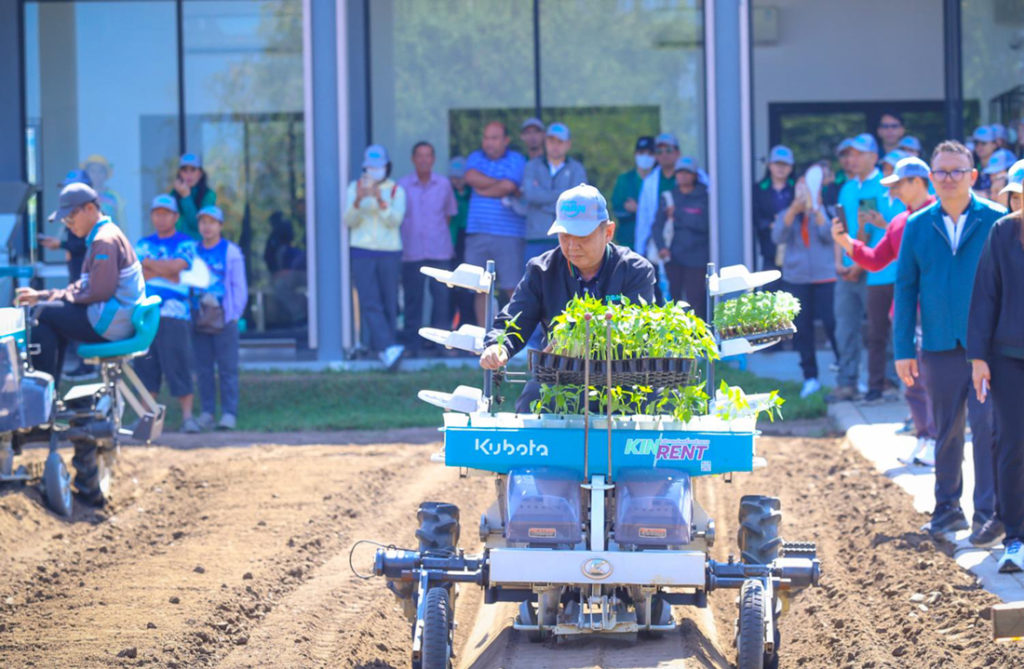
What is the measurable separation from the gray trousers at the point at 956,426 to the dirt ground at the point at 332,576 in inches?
17.2

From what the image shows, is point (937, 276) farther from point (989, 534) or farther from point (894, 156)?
point (894, 156)

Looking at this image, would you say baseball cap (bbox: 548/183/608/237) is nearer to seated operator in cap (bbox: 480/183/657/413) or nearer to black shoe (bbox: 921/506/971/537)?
seated operator in cap (bbox: 480/183/657/413)

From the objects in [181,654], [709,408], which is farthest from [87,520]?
[709,408]

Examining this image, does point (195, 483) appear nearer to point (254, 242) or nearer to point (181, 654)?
point (181, 654)

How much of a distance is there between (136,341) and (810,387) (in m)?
7.24

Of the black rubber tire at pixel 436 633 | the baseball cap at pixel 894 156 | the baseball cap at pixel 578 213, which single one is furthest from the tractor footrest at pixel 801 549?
the baseball cap at pixel 894 156

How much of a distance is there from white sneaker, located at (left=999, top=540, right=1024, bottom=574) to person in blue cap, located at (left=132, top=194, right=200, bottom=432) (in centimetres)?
885

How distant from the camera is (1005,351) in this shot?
8.26m

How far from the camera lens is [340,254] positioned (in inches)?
688

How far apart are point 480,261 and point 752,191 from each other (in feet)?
10.8

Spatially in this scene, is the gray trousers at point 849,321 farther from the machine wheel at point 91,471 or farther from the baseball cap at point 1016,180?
the machine wheel at point 91,471

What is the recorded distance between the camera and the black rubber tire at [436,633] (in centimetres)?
629

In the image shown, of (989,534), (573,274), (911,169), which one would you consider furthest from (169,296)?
(989,534)

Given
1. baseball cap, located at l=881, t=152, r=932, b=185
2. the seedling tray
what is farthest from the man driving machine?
baseball cap, located at l=881, t=152, r=932, b=185
